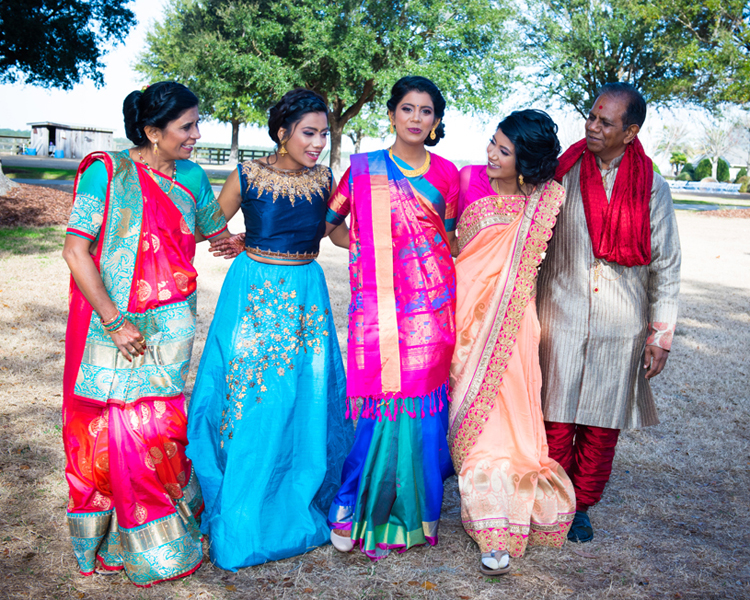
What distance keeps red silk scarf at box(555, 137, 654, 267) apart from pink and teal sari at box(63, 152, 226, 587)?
183 centimetres

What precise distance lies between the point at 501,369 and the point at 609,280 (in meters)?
0.68

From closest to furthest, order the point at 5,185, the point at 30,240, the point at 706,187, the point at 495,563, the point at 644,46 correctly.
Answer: the point at 495,563 → the point at 30,240 → the point at 5,185 → the point at 644,46 → the point at 706,187

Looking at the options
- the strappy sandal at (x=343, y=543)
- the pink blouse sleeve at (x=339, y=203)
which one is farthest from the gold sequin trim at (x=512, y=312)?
the pink blouse sleeve at (x=339, y=203)

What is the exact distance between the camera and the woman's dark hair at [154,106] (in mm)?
2426

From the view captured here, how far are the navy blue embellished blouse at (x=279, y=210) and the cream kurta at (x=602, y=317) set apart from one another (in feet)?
3.93

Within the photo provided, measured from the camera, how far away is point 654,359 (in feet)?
9.46

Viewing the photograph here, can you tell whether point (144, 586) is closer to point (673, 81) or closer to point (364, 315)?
point (364, 315)

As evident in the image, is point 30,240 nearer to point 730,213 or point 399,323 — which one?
point 399,323

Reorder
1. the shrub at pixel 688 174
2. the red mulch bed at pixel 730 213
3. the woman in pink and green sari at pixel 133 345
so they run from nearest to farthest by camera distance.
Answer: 1. the woman in pink and green sari at pixel 133 345
2. the red mulch bed at pixel 730 213
3. the shrub at pixel 688 174

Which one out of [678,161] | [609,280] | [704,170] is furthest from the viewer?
[678,161]

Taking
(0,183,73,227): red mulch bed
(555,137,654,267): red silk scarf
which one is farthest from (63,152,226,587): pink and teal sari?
(0,183,73,227): red mulch bed

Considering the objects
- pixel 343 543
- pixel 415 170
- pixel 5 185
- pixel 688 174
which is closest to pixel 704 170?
pixel 688 174

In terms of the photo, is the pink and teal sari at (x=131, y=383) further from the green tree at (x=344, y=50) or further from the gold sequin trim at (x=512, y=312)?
the green tree at (x=344, y=50)

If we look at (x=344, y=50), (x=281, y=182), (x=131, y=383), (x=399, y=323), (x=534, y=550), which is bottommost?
(x=534, y=550)
